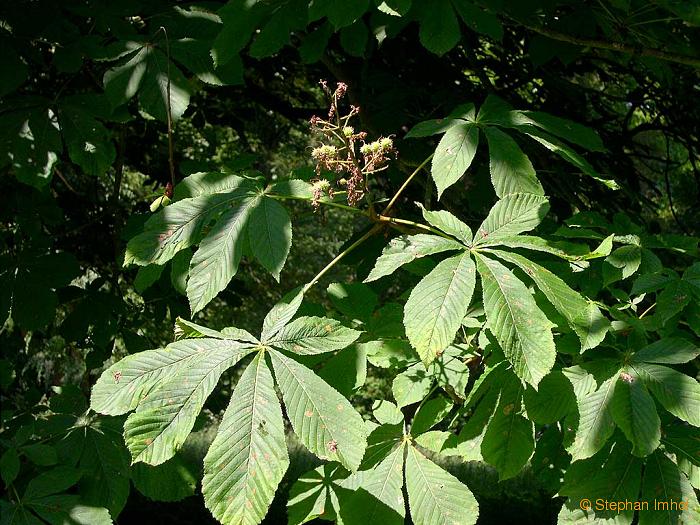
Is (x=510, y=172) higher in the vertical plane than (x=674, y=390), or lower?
higher

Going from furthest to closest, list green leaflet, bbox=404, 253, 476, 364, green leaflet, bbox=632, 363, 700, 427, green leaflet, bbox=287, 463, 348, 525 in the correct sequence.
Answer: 1. green leaflet, bbox=287, 463, 348, 525
2. green leaflet, bbox=632, 363, 700, 427
3. green leaflet, bbox=404, 253, 476, 364

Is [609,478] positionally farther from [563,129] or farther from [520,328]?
[563,129]

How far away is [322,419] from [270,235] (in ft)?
1.44

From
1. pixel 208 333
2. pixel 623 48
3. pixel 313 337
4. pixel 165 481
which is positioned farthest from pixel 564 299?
pixel 165 481

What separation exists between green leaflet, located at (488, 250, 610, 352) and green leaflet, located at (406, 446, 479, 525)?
0.39 m

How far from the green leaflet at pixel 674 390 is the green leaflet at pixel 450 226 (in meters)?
0.45

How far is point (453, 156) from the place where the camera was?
1625mm

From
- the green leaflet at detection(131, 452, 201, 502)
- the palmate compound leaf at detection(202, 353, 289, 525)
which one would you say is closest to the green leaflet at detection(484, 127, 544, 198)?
the palmate compound leaf at detection(202, 353, 289, 525)

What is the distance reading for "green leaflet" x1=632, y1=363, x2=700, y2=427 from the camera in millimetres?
1377

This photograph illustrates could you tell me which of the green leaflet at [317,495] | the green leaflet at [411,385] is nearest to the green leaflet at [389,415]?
the green leaflet at [411,385]

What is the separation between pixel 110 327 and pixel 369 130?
1.42 m

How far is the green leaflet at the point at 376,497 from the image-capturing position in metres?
1.49

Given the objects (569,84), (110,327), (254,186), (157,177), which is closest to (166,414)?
(254,186)

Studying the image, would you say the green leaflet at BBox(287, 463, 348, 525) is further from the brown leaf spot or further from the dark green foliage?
the brown leaf spot
